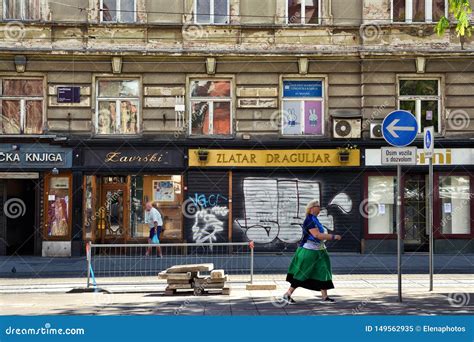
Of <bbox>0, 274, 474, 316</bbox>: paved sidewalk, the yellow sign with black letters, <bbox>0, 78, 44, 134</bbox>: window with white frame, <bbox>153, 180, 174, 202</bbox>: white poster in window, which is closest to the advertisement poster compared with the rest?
the yellow sign with black letters

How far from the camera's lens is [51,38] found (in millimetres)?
22797

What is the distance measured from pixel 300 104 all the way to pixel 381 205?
4.14 m

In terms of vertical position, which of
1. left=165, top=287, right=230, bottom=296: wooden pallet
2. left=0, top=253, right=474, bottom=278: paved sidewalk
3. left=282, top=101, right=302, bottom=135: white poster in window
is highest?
left=282, top=101, right=302, bottom=135: white poster in window

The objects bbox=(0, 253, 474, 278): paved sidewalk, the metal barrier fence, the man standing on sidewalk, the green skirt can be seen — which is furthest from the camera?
the man standing on sidewalk

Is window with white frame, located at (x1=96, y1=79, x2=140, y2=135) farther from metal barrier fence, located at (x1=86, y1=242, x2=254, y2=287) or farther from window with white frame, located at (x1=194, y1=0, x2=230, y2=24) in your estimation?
metal barrier fence, located at (x1=86, y1=242, x2=254, y2=287)

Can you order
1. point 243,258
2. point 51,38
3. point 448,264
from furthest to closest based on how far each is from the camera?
point 51,38 → point 448,264 → point 243,258

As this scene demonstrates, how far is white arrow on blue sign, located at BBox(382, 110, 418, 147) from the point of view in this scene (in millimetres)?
12773

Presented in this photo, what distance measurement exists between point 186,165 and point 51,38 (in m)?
5.79

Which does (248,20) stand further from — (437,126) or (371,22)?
(437,126)

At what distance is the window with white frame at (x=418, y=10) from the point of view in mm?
23312

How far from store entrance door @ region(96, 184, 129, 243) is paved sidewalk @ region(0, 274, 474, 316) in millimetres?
6199

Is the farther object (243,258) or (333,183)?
(333,183)

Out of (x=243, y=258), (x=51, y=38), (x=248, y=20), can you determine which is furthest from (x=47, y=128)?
(x=243, y=258)

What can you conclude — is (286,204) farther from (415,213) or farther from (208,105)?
(415,213)
